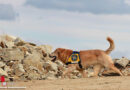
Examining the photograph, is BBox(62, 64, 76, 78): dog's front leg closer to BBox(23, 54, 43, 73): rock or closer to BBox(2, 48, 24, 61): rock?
BBox(23, 54, 43, 73): rock

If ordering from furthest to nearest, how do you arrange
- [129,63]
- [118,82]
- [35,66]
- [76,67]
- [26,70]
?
[129,63], [35,66], [26,70], [76,67], [118,82]

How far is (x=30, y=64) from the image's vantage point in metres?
17.8

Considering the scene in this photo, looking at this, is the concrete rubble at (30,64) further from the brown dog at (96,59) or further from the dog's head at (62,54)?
the brown dog at (96,59)

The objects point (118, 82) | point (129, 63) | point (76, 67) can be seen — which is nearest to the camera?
point (118, 82)

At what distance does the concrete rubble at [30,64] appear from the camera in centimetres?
1603

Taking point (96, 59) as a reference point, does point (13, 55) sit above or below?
above

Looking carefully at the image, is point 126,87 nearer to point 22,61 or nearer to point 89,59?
point 89,59

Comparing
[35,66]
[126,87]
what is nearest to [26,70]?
[35,66]

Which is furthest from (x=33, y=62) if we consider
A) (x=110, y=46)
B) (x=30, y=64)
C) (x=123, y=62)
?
(x=110, y=46)

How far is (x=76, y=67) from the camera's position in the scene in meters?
13.0

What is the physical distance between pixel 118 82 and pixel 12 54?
30.3 feet

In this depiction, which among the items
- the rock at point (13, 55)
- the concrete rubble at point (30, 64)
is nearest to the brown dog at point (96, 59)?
the concrete rubble at point (30, 64)

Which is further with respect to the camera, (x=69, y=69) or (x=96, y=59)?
(x=96, y=59)

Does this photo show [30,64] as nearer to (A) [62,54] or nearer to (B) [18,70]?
(B) [18,70]
